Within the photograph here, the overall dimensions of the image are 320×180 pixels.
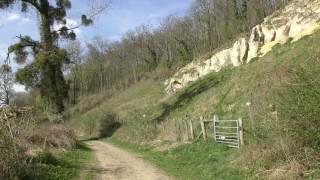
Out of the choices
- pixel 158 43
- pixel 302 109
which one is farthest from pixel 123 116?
pixel 302 109

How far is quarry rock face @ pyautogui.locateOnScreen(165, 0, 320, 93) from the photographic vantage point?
35.0m

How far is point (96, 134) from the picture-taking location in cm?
6059

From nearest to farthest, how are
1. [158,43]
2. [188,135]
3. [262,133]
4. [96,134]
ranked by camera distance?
[262,133]
[188,135]
[96,134]
[158,43]

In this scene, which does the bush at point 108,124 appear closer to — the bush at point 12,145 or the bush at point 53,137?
the bush at point 53,137

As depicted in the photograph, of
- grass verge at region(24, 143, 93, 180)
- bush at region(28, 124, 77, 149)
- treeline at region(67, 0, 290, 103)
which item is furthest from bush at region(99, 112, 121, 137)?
grass verge at region(24, 143, 93, 180)

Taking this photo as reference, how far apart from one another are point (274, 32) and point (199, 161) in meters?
20.9

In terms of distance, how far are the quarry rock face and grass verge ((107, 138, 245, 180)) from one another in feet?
43.6

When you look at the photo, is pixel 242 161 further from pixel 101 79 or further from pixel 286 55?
pixel 101 79

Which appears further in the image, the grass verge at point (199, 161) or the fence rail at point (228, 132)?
the fence rail at point (228, 132)

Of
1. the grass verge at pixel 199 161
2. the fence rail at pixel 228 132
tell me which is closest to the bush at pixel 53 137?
the grass verge at pixel 199 161

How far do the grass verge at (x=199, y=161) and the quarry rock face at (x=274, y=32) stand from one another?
1330cm

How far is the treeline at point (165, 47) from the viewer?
200ft

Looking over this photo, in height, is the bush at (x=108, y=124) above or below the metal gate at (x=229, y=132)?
above

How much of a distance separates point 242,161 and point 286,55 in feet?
54.2
